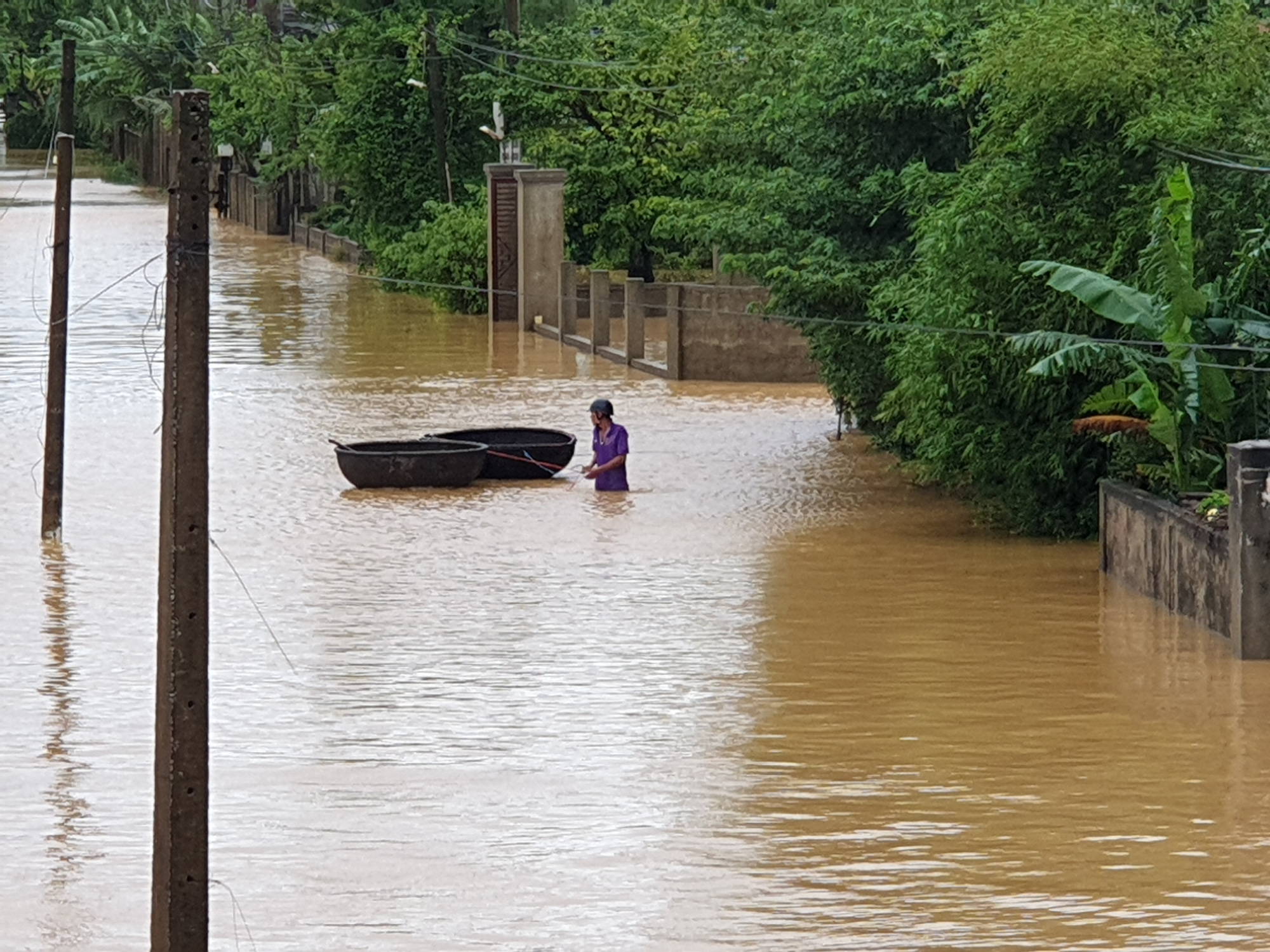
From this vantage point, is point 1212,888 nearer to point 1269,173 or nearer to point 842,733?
point 842,733

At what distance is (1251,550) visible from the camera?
52.9ft

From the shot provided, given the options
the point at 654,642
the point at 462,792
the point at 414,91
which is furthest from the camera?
the point at 414,91

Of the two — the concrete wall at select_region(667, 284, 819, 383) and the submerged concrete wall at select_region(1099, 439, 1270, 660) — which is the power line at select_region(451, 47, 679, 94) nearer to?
the concrete wall at select_region(667, 284, 819, 383)

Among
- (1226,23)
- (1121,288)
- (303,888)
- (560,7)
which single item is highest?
(560,7)

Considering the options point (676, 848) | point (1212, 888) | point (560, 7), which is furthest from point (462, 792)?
point (560, 7)

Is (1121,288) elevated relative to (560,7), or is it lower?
lower

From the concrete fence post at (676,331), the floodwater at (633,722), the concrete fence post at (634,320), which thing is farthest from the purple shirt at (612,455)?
the concrete fence post at (634,320)

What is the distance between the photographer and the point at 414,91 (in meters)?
50.0

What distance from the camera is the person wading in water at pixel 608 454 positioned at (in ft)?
76.2

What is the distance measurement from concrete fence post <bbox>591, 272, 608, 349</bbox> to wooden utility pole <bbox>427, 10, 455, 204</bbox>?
38.4 ft

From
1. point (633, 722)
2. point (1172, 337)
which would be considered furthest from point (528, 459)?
point (633, 722)

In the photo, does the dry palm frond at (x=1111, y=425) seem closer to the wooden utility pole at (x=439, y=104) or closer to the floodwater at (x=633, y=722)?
the floodwater at (x=633, y=722)

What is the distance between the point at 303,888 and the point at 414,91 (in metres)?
40.2

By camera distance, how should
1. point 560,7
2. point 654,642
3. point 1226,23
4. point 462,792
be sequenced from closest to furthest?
point 462,792, point 654,642, point 1226,23, point 560,7
